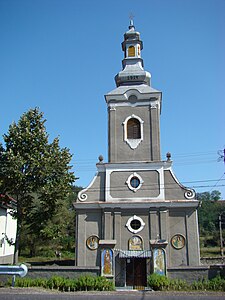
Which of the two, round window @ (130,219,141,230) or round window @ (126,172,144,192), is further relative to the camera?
round window @ (126,172,144,192)

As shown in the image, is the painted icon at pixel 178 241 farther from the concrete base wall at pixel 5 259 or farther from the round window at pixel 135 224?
the concrete base wall at pixel 5 259

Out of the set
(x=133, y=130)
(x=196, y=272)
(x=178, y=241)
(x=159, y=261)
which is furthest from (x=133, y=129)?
(x=196, y=272)

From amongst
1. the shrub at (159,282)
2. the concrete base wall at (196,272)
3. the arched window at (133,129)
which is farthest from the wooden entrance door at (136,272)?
the arched window at (133,129)

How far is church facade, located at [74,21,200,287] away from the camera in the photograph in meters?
21.2

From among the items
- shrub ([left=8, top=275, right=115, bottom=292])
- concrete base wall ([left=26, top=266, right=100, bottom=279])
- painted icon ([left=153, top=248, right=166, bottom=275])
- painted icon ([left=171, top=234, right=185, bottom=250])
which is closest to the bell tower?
painted icon ([left=171, top=234, right=185, bottom=250])

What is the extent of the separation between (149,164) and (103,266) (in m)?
7.37

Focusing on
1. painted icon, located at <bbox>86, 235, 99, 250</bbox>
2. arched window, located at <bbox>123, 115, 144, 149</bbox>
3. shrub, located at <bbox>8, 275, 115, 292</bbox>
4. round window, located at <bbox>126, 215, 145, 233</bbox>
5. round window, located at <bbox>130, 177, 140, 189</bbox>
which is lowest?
shrub, located at <bbox>8, 275, 115, 292</bbox>

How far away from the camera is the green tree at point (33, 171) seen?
2177cm

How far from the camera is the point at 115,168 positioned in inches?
941

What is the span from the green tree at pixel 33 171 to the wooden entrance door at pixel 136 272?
5.99 metres

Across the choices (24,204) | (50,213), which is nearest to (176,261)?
(50,213)

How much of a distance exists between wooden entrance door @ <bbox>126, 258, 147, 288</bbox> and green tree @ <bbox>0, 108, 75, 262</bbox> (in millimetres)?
5991

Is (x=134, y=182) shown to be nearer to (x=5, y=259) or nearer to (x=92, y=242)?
(x=92, y=242)

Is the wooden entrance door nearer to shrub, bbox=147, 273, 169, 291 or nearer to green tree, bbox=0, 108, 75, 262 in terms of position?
shrub, bbox=147, 273, 169, 291
